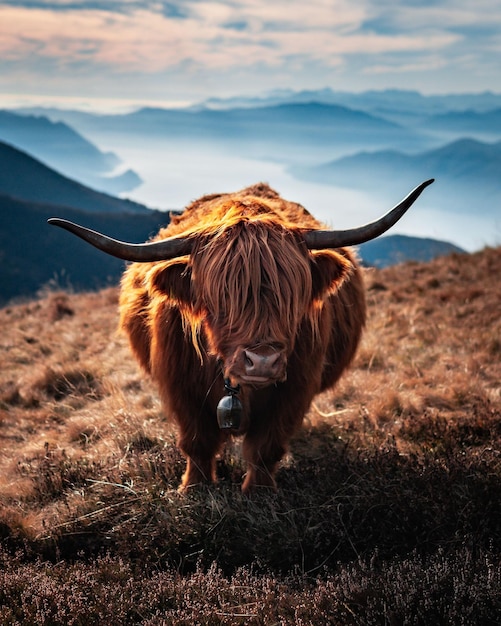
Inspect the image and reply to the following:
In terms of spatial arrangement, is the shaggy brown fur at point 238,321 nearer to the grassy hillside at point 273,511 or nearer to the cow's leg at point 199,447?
the cow's leg at point 199,447

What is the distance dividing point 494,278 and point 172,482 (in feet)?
23.3

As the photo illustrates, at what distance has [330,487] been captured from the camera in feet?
12.1

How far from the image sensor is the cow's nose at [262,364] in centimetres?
296

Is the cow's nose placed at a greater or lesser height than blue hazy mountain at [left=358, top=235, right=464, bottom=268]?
lesser

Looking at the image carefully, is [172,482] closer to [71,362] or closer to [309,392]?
[309,392]

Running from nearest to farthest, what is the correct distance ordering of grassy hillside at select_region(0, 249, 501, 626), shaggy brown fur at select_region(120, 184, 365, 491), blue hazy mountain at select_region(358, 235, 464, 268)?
grassy hillside at select_region(0, 249, 501, 626) → shaggy brown fur at select_region(120, 184, 365, 491) → blue hazy mountain at select_region(358, 235, 464, 268)

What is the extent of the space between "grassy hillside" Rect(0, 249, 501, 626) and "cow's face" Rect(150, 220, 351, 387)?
908mm

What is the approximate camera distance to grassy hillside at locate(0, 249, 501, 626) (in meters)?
2.60

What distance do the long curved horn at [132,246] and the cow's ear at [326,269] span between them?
2.44ft

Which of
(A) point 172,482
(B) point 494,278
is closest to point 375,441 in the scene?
(A) point 172,482

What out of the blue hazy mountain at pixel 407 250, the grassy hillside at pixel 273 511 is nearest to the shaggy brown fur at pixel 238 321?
the grassy hillside at pixel 273 511

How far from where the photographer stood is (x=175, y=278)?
3.43m

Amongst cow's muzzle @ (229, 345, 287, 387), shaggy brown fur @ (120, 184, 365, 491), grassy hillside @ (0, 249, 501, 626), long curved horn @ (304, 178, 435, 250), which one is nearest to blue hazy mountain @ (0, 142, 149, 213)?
grassy hillside @ (0, 249, 501, 626)

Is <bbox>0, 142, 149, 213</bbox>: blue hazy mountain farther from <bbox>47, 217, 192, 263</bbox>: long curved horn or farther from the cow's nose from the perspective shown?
the cow's nose
